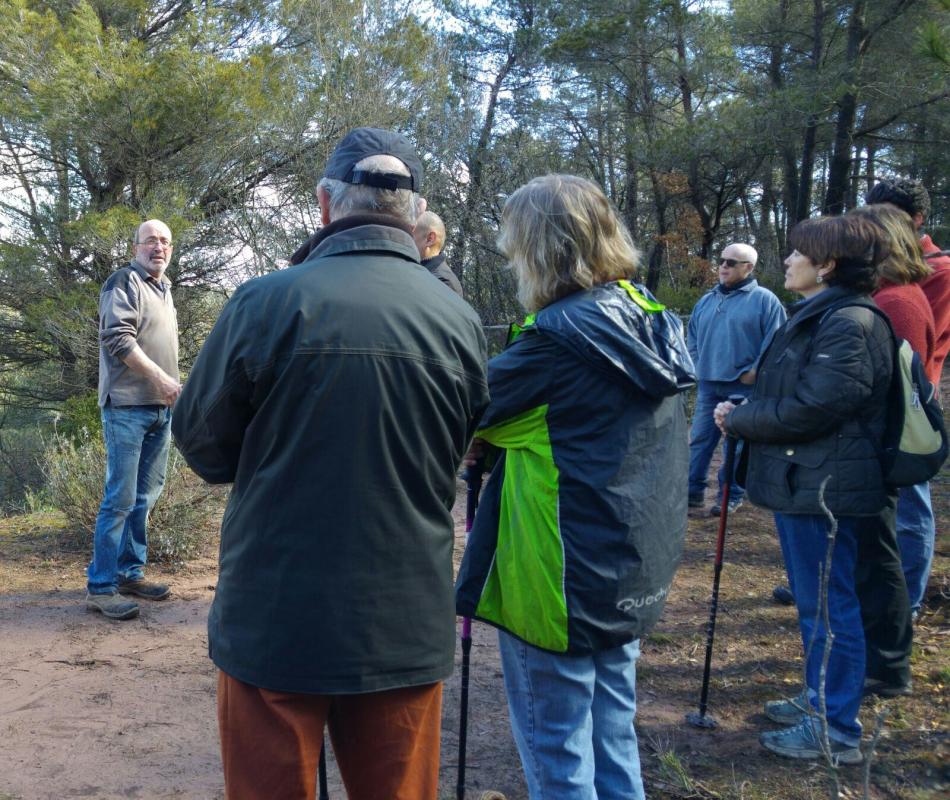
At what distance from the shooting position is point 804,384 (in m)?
2.83

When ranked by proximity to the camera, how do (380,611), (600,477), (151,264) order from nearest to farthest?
(380,611)
(600,477)
(151,264)

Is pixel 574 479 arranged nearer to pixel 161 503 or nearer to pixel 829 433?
pixel 829 433

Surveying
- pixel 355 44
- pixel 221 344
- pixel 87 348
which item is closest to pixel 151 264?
pixel 221 344

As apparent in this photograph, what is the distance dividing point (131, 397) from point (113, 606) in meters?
1.09

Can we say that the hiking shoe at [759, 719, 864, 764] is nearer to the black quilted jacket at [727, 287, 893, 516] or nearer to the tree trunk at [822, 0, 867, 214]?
the black quilted jacket at [727, 287, 893, 516]

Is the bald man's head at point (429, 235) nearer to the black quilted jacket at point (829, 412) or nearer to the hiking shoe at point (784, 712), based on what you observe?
the black quilted jacket at point (829, 412)

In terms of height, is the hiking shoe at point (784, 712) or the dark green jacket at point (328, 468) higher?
the dark green jacket at point (328, 468)

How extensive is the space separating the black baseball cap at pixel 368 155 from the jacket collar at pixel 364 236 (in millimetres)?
89

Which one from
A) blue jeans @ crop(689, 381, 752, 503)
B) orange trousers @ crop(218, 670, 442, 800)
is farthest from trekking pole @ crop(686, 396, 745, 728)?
blue jeans @ crop(689, 381, 752, 503)

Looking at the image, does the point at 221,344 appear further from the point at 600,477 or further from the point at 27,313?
the point at 27,313

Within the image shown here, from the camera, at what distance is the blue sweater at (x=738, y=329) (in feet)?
20.2

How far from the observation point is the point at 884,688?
3.43 m

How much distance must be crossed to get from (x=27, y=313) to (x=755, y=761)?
31.9 feet

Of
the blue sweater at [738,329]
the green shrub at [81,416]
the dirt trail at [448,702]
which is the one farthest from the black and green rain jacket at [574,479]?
the green shrub at [81,416]
